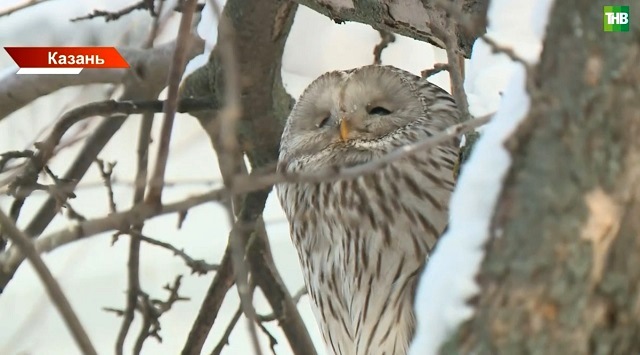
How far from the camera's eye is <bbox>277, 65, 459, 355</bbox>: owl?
1.87 metres

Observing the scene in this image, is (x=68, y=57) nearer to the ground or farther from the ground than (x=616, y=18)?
farther from the ground

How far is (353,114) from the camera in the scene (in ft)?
6.64

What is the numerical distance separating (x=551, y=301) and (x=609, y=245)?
0.24ft

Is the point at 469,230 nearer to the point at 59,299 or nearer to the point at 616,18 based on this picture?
the point at 616,18

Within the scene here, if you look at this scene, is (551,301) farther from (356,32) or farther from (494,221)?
(356,32)

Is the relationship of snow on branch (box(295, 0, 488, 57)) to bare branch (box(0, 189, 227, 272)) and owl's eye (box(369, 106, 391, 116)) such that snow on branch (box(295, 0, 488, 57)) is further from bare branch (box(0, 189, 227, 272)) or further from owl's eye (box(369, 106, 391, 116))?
bare branch (box(0, 189, 227, 272))

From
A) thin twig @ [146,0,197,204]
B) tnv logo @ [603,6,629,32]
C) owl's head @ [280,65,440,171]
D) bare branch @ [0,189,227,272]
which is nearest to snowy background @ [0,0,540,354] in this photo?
owl's head @ [280,65,440,171]

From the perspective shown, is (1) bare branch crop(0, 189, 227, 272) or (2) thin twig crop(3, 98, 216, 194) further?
(2) thin twig crop(3, 98, 216, 194)

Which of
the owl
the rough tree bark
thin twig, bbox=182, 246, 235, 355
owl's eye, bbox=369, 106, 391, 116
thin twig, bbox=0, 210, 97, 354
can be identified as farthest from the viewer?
thin twig, bbox=182, 246, 235, 355

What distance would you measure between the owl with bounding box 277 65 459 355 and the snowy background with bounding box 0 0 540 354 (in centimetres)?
53

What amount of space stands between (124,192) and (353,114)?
1.43m

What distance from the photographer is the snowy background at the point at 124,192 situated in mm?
3002

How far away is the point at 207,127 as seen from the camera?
249 centimetres

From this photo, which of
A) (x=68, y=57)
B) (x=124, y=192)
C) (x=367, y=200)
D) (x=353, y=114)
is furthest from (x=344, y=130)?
(x=124, y=192)
